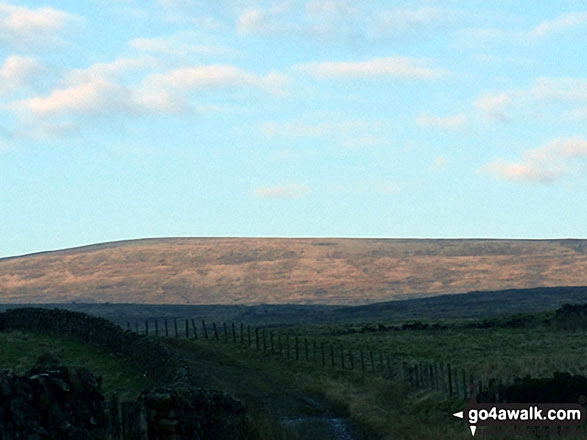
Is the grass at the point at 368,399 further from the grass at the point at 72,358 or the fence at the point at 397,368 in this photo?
the grass at the point at 72,358

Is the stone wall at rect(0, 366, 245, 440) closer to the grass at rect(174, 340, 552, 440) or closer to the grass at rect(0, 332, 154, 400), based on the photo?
the grass at rect(174, 340, 552, 440)

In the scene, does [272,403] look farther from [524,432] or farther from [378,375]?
[524,432]

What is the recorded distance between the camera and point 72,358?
47.5m

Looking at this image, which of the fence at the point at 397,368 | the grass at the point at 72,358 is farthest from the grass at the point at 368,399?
the grass at the point at 72,358

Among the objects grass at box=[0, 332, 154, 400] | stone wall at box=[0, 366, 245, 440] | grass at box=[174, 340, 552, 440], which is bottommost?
grass at box=[174, 340, 552, 440]

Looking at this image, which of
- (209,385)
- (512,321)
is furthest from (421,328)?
(209,385)

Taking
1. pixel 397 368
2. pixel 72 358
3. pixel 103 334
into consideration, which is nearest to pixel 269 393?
pixel 397 368

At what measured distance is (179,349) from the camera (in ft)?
165

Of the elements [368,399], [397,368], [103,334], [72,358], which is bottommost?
[368,399]

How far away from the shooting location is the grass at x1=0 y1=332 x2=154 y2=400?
40037 mm

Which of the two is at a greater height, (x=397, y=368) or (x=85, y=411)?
(x=85, y=411)

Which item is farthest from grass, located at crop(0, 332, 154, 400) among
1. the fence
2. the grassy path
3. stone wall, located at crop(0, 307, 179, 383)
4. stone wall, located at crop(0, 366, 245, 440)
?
stone wall, located at crop(0, 366, 245, 440)

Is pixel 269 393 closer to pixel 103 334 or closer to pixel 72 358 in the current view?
pixel 72 358

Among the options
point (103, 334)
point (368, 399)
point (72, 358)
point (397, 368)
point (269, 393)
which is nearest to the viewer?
point (368, 399)
